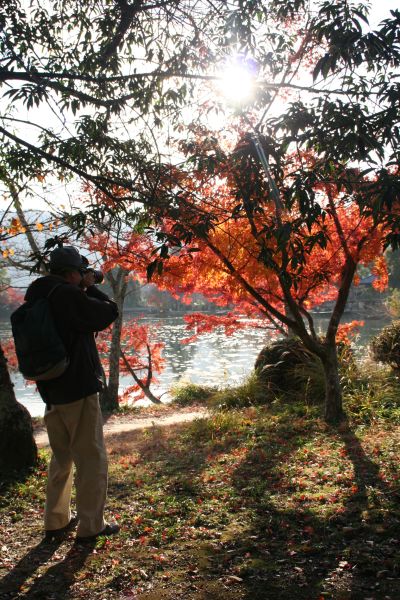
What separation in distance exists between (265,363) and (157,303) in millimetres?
33272

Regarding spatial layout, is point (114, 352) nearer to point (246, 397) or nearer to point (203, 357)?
point (246, 397)

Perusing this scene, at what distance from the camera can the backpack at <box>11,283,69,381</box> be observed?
10.2 ft

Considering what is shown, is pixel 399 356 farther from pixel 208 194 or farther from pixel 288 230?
pixel 288 230

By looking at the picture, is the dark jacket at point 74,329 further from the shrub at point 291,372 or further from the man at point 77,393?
the shrub at point 291,372

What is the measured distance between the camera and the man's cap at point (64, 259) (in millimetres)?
3420

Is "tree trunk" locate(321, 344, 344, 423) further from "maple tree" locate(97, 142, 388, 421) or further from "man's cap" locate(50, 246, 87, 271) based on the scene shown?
"man's cap" locate(50, 246, 87, 271)

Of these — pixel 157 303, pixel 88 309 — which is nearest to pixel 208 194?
pixel 88 309

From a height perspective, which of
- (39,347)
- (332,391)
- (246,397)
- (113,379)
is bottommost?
(113,379)

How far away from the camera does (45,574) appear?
3.00 m

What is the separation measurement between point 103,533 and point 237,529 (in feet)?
2.92

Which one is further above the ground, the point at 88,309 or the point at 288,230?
the point at 288,230

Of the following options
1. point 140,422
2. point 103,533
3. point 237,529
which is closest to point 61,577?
point 103,533

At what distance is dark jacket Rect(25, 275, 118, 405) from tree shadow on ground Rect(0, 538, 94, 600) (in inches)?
36.1

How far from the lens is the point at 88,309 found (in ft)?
10.7
